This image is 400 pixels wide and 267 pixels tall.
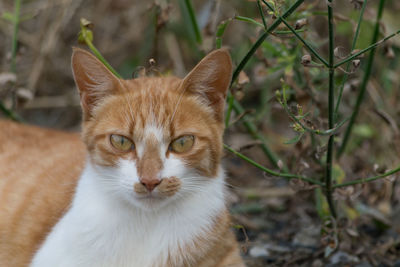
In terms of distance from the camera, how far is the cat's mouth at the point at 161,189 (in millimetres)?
1931

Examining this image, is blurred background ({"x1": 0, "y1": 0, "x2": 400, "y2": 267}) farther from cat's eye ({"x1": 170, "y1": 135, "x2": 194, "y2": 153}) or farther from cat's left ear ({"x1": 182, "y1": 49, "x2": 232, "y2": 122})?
cat's eye ({"x1": 170, "y1": 135, "x2": 194, "y2": 153})

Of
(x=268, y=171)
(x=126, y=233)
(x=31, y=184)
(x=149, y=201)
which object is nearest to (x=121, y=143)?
(x=149, y=201)

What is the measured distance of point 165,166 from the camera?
1.97 meters

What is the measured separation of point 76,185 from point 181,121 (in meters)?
0.63

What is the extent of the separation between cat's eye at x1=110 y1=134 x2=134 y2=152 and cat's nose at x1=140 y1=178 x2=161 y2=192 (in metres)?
0.18

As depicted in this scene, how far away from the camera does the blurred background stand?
2666mm

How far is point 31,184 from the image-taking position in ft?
8.60

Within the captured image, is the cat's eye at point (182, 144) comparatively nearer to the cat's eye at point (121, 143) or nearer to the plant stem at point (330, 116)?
the cat's eye at point (121, 143)

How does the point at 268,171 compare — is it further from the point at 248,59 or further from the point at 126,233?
the point at 126,233

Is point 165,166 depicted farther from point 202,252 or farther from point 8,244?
point 8,244

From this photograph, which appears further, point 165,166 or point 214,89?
point 214,89

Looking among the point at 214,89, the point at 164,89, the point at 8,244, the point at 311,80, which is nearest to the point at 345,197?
the point at 311,80

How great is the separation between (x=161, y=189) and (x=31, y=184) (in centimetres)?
98

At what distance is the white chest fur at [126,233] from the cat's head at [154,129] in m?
0.08
